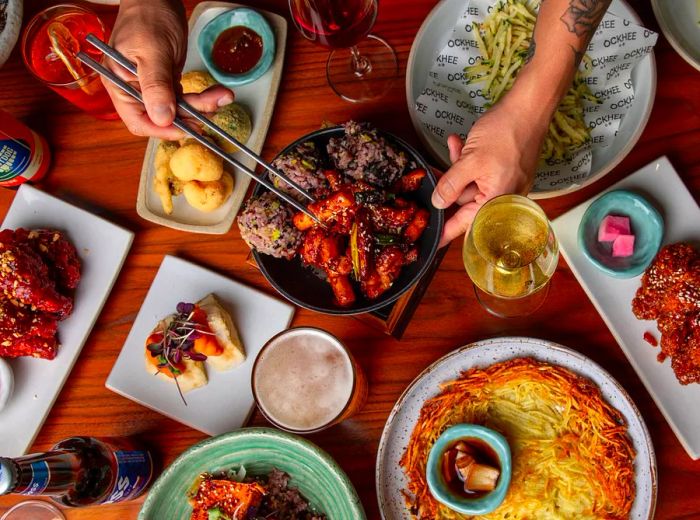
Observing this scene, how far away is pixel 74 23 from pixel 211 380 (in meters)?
1.22

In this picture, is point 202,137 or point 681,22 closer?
point 202,137

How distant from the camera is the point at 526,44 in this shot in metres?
2.05

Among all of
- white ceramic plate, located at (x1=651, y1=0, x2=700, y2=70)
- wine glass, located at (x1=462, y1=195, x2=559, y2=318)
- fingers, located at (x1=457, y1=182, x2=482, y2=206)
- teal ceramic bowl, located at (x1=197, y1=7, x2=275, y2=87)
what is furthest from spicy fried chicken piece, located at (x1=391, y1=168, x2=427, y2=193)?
white ceramic plate, located at (x1=651, y1=0, x2=700, y2=70)

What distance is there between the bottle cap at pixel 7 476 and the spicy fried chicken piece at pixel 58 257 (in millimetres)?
631

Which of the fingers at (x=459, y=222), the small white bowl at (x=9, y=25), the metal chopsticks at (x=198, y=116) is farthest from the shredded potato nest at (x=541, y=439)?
the small white bowl at (x=9, y=25)

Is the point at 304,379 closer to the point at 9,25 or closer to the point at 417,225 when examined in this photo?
the point at 417,225

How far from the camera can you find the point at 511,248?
181cm

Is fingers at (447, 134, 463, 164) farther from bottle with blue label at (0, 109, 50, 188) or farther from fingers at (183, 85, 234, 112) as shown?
bottle with blue label at (0, 109, 50, 188)

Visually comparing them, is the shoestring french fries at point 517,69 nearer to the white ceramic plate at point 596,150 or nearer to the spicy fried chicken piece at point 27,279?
the white ceramic plate at point 596,150

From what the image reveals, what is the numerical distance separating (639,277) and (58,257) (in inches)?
69.6

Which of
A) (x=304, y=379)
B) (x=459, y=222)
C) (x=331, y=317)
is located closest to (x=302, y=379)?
(x=304, y=379)

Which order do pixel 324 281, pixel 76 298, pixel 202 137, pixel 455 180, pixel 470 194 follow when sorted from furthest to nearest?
pixel 76 298 < pixel 324 281 < pixel 470 194 < pixel 455 180 < pixel 202 137

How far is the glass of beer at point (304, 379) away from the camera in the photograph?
6.23ft

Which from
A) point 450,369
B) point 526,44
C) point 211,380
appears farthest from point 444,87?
point 211,380
